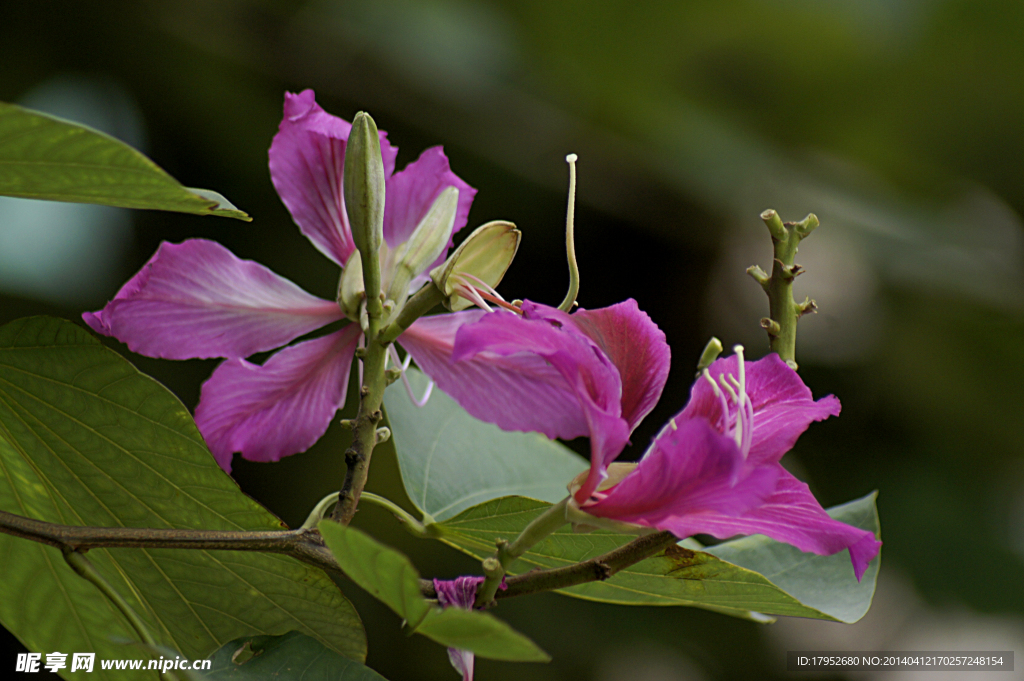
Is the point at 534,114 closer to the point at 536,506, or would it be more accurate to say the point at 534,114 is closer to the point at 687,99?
the point at 687,99

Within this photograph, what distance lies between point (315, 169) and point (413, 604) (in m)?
0.26

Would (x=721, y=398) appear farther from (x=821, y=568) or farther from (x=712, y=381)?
(x=821, y=568)

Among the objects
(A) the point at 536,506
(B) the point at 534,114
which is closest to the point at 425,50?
(B) the point at 534,114

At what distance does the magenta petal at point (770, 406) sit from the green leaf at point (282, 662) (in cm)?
18

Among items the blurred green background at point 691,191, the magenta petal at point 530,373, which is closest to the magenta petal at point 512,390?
the magenta petal at point 530,373

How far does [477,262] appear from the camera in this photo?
38cm

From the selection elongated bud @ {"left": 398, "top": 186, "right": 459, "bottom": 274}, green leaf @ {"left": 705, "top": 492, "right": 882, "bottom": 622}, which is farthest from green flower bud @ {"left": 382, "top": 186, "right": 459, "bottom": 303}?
green leaf @ {"left": 705, "top": 492, "right": 882, "bottom": 622}

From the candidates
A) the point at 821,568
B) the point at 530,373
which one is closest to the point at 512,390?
the point at 530,373

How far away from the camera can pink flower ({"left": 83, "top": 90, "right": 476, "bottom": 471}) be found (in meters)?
0.43

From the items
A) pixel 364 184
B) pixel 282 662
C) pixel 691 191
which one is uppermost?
pixel 691 191

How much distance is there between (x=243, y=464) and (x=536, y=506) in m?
0.99

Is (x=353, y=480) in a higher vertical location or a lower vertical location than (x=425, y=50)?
lower

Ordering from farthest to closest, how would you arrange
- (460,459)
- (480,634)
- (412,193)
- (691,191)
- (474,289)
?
(691,191) → (460,459) → (412,193) → (474,289) → (480,634)

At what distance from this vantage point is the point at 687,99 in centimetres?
182
